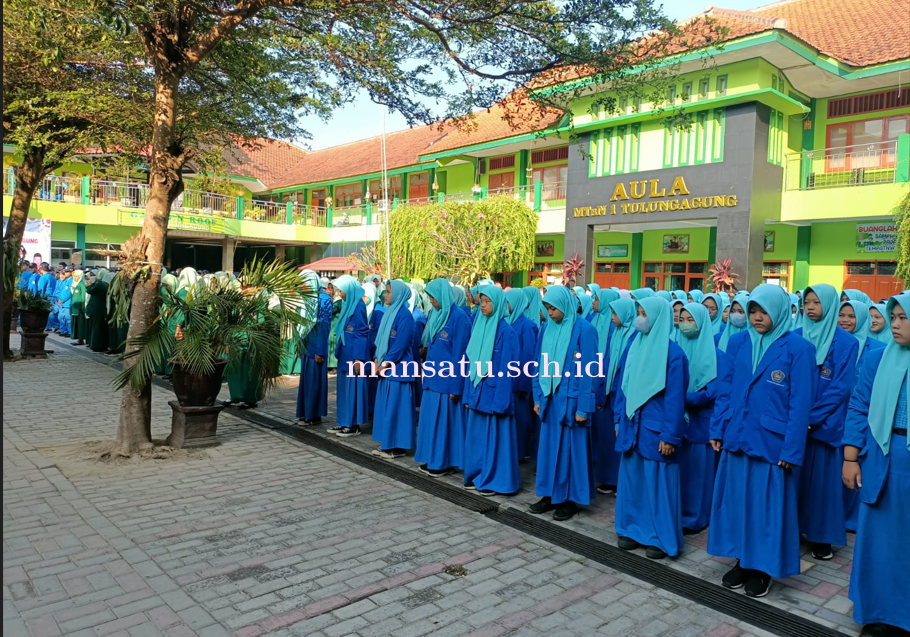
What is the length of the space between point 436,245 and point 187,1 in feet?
52.8

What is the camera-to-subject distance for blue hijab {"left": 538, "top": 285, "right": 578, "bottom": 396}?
17.0 feet

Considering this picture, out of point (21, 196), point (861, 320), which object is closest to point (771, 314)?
point (861, 320)

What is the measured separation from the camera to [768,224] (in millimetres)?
17422

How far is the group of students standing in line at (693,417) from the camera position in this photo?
11.6 ft

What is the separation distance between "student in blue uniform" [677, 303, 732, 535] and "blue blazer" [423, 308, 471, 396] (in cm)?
203

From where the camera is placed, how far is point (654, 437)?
4383mm

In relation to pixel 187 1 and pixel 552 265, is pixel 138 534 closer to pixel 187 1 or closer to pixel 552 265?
pixel 187 1

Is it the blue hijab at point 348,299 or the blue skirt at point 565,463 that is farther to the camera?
the blue hijab at point 348,299

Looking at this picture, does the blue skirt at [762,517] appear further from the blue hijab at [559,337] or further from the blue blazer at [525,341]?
the blue blazer at [525,341]

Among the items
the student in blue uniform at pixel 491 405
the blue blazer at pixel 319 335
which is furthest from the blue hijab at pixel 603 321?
the blue blazer at pixel 319 335

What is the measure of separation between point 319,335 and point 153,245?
2.31 meters

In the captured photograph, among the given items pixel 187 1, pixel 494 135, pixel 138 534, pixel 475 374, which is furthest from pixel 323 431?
pixel 494 135

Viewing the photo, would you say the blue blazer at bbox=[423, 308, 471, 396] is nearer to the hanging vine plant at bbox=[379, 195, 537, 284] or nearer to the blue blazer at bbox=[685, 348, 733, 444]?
the blue blazer at bbox=[685, 348, 733, 444]

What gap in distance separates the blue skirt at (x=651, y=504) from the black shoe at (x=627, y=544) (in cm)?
3
